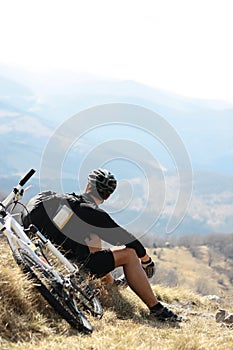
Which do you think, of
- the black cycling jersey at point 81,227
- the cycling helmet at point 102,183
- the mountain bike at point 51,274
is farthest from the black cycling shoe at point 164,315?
the cycling helmet at point 102,183

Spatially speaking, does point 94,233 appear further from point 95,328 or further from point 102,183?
point 95,328

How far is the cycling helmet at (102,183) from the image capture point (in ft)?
23.0

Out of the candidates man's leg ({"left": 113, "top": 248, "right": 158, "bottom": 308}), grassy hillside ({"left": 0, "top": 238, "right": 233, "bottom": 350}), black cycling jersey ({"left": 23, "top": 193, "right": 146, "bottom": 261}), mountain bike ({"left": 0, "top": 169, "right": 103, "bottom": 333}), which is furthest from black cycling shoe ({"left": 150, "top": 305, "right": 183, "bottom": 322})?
mountain bike ({"left": 0, "top": 169, "right": 103, "bottom": 333})

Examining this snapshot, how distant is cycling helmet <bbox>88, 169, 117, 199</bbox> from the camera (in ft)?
23.0

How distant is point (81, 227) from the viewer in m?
6.74

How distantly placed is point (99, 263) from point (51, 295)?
1.79 metres

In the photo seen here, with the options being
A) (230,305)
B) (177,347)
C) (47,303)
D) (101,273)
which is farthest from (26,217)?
(230,305)

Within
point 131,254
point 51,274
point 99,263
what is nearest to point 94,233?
point 99,263

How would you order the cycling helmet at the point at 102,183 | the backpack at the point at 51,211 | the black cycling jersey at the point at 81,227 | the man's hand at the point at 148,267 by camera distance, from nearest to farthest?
the black cycling jersey at the point at 81,227
the backpack at the point at 51,211
the cycling helmet at the point at 102,183
the man's hand at the point at 148,267

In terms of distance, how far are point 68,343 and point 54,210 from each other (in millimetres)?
2600

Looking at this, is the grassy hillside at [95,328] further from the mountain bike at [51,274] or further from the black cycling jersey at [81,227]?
the black cycling jersey at [81,227]

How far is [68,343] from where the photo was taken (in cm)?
454

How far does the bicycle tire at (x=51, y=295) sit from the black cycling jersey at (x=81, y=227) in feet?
3.89

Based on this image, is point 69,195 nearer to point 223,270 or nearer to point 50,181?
point 50,181
